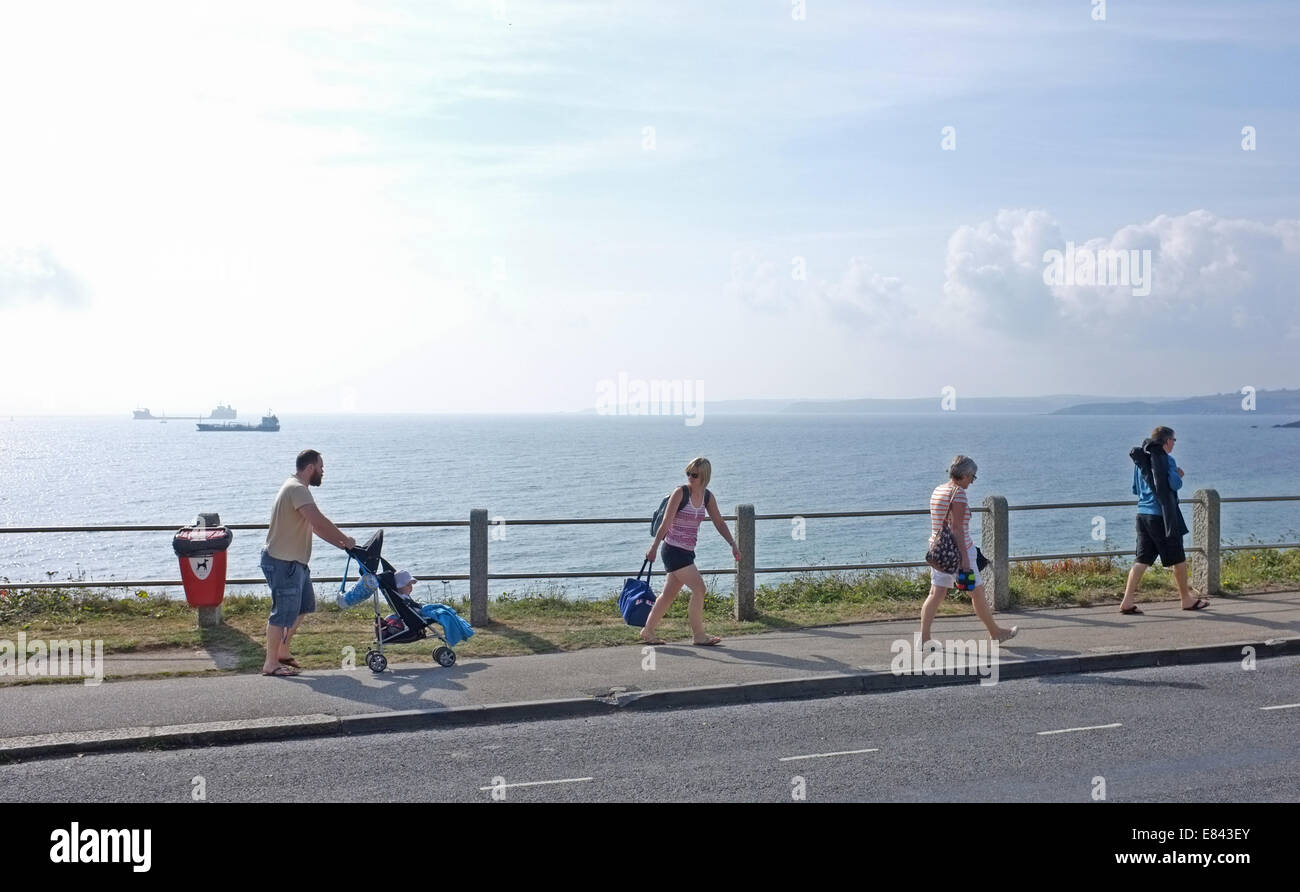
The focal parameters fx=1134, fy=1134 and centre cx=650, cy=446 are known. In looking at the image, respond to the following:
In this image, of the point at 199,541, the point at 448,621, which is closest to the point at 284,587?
the point at 448,621

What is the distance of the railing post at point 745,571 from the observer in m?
11.8

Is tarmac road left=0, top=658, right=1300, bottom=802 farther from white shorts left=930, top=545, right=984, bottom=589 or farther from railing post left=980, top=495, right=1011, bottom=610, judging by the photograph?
railing post left=980, top=495, right=1011, bottom=610

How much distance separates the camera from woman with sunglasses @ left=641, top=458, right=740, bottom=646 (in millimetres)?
10406

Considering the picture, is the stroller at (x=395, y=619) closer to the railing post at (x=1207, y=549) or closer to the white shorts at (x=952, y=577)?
the white shorts at (x=952, y=577)

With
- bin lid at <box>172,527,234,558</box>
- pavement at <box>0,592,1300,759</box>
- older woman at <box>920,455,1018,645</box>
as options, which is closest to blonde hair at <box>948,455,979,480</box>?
older woman at <box>920,455,1018,645</box>

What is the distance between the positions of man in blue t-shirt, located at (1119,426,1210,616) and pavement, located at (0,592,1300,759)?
1.83ft

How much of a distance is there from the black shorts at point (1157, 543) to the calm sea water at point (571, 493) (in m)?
7.73

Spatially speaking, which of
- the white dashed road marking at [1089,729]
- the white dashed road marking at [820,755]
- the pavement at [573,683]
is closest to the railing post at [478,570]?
the pavement at [573,683]

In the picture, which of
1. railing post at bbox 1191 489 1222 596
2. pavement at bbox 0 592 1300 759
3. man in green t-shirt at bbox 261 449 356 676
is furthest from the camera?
railing post at bbox 1191 489 1222 596

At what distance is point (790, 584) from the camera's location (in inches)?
555

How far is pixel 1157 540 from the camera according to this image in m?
12.0
